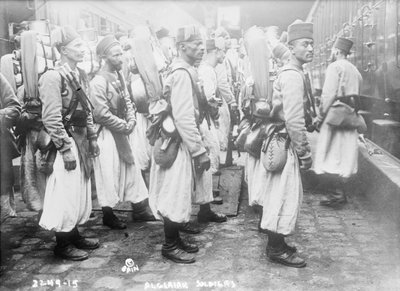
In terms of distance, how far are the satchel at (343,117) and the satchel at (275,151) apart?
5.35ft

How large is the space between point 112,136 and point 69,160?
0.86 meters

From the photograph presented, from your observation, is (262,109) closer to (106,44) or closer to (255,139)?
(255,139)

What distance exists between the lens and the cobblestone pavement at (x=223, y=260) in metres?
3.02

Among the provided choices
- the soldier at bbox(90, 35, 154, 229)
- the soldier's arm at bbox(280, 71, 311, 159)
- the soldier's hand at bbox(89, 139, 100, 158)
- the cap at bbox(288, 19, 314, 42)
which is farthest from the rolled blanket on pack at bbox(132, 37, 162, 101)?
the cap at bbox(288, 19, 314, 42)

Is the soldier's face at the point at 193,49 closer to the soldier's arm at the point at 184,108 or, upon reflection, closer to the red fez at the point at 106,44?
the soldier's arm at the point at 184,108

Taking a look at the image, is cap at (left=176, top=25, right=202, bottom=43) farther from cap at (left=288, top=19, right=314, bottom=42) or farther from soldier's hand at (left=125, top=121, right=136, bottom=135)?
soldier's hand at (left=125, top=121, right=136, bottom=135)

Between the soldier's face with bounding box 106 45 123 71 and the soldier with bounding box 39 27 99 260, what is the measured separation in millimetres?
585

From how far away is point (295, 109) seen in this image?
3.13 metres

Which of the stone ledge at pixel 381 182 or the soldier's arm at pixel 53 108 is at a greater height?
the soldier's arm at pixel 53 108

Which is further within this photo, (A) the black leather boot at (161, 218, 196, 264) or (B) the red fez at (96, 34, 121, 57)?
(B) the red fez at (96, 34, 121, 57)

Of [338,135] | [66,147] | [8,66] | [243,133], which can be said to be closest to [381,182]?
[338,135]

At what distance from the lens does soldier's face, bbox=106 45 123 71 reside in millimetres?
4137

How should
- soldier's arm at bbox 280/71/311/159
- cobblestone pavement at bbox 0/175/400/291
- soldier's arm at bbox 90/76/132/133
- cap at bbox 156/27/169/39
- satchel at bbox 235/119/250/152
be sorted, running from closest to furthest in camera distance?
cobblestone pavement at bbox 0/175/400/291 < soldier's arm at bbox 280/71/311/159 < satchel at bbox 235/119/250/152 < soldier's arm at bbox 90/76/132/133 < cap at bbox 156/27/169/39

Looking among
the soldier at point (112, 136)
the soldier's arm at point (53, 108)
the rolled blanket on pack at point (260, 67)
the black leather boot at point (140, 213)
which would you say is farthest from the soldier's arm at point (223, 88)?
the soldier's arm at point (53, 108)
